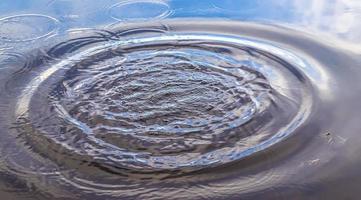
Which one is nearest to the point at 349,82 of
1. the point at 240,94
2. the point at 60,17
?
the point at 240,94

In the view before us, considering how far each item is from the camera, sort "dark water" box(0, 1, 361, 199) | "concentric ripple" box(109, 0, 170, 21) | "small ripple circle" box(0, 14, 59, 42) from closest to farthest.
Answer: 1. "dark water" box(0, 1, 361, 199)
2. "small ripple circle" box(0, 14, 59, 42)
3. "concentric ripple" box(109, 0, 170, 21)

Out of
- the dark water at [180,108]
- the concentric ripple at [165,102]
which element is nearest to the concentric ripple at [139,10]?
the dark water at [180,108]

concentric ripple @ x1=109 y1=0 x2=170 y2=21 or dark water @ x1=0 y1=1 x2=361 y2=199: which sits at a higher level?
concentric ripple @ x1=109 y1=0 x2=170 y2=21

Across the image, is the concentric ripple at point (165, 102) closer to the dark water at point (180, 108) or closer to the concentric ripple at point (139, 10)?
the dark water at point (180, 108)

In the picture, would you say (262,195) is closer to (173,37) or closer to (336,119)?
(336,119)

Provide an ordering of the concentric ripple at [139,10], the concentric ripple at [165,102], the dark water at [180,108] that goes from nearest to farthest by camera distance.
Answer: the dark water at [180,108] → the concentric ripple at [165,102] → the concentric ripple at [139,10]

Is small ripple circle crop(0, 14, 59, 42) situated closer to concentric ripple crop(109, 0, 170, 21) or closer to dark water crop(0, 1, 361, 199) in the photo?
dark water crop(0, 1, 361, 199)

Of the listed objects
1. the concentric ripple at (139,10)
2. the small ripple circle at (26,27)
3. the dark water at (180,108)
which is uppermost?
the concentric ripple at (139,10)

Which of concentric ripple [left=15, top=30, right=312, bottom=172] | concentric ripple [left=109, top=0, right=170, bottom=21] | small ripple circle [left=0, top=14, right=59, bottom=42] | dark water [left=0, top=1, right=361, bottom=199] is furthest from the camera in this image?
concentric ripple [left=109, top=0, right=170, bottom=21]

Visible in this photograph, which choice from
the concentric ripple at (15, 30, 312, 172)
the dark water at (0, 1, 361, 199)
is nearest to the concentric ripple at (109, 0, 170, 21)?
the dark water at (0, 1, 361, 199)
